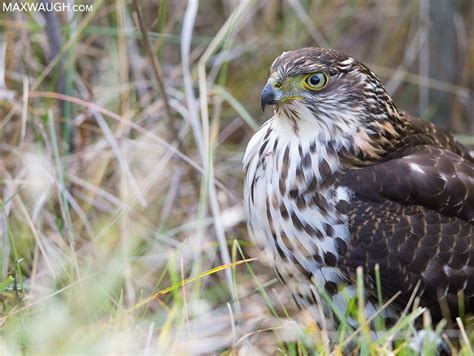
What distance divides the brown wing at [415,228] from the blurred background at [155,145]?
39 centimetres

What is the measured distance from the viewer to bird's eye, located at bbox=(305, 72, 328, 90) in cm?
329

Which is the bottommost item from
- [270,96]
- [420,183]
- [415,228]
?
[415,228]

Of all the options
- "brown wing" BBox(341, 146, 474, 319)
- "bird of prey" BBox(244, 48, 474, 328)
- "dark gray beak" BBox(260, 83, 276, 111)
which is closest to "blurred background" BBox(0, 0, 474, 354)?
"bird of prey" BBox(244, 48, 474, 328)

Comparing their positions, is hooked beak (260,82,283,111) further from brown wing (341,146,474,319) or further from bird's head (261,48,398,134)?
brown wing (341,146,474,319)

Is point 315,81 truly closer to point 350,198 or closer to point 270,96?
point 270,96

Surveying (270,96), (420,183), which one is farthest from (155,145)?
(420,183)

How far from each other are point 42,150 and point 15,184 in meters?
0.22

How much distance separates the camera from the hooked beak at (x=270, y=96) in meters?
3.20

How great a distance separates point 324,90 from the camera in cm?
331

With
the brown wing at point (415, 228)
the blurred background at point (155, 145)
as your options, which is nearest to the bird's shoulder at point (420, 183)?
the brown wing at point (415, 228)

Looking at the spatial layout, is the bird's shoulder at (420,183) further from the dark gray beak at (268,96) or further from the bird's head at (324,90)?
the dark gray beak at (268,96)

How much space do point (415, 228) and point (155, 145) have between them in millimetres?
1568

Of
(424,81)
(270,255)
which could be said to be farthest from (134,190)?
(424,81)

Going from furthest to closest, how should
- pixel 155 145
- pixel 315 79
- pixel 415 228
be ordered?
pixel 155 145 < pixel 315 79 < pixel 415 228
